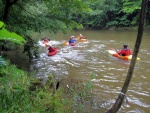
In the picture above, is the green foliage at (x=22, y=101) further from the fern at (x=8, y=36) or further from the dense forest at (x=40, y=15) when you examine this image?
the dense forest at (x=40, y=15)

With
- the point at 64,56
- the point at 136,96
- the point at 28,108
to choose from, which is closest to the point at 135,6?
the point at 64,56

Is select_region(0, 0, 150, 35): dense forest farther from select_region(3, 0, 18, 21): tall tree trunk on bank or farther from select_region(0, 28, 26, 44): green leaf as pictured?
select_region(0, 28, 26, 44): green leaf

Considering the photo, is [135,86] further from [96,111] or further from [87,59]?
[87,59]

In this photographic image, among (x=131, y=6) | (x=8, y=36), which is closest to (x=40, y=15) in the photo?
(x=8, y=36)

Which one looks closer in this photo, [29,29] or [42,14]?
[29,29]

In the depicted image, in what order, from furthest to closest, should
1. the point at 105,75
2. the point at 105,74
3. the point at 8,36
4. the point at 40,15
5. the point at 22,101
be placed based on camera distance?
the point at 40,15, the point at 105,74, the point at 105,75, the point at 22,101, the point at 8,36

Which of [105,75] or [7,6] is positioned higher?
[7,6]

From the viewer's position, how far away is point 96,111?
17.5 ft

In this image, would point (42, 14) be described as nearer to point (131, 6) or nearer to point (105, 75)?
point (105, 75)

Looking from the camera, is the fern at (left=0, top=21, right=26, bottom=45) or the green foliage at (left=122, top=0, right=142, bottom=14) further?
the green foliage at (left=122, top=0, right=142, bottom=14)

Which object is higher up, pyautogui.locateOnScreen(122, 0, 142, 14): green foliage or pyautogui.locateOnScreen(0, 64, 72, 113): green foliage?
pyautogui.locateOnScreen(122, 0, 142, 14): green foliage

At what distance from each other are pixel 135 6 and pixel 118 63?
2267 cm

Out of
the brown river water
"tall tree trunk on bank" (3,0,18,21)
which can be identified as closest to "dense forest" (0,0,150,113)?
"tall tree trunk on bank" (3,0,18,21)

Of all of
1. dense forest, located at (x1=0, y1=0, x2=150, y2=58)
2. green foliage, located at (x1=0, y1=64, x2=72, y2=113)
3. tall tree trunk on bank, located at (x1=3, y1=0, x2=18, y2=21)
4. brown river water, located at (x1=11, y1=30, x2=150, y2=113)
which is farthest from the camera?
dense forest, located at (x1=0, y1=0, x2=150, y2=58)
